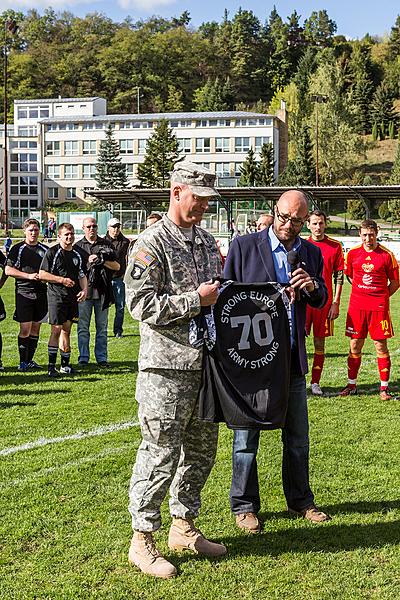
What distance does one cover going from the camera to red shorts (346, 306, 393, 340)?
8.54 metres

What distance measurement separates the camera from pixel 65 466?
19.7ft

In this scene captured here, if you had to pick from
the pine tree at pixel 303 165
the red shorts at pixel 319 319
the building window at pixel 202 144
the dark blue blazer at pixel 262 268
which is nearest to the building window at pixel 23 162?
the building window at pixel 202 144

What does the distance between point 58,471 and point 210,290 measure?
107 inches

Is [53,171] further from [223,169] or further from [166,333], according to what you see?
[166,333]

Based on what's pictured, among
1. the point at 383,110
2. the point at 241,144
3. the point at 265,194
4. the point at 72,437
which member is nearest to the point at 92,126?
the point at 241,144

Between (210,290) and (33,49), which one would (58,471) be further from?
(33,49)

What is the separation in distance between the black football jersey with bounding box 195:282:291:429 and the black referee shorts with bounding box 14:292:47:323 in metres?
6.39

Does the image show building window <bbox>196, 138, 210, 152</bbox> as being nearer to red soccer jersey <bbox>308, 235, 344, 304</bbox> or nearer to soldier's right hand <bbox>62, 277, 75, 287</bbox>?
soldier's right hand <bbox>62, 277, 75, 287</bbox>

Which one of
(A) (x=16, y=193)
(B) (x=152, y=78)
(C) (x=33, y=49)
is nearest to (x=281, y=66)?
(B) (x=152, y=78)

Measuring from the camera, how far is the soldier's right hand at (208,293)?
153 inches

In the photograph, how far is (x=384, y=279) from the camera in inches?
339

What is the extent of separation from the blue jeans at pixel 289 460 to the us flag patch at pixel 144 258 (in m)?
1.41

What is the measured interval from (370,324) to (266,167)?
234 feet

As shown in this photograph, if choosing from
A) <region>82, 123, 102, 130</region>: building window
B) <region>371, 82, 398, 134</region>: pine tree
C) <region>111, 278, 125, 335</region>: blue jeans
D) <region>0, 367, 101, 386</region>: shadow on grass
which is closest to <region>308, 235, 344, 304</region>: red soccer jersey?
<region>0, 367, 101, 386</region>: shadow on grass
